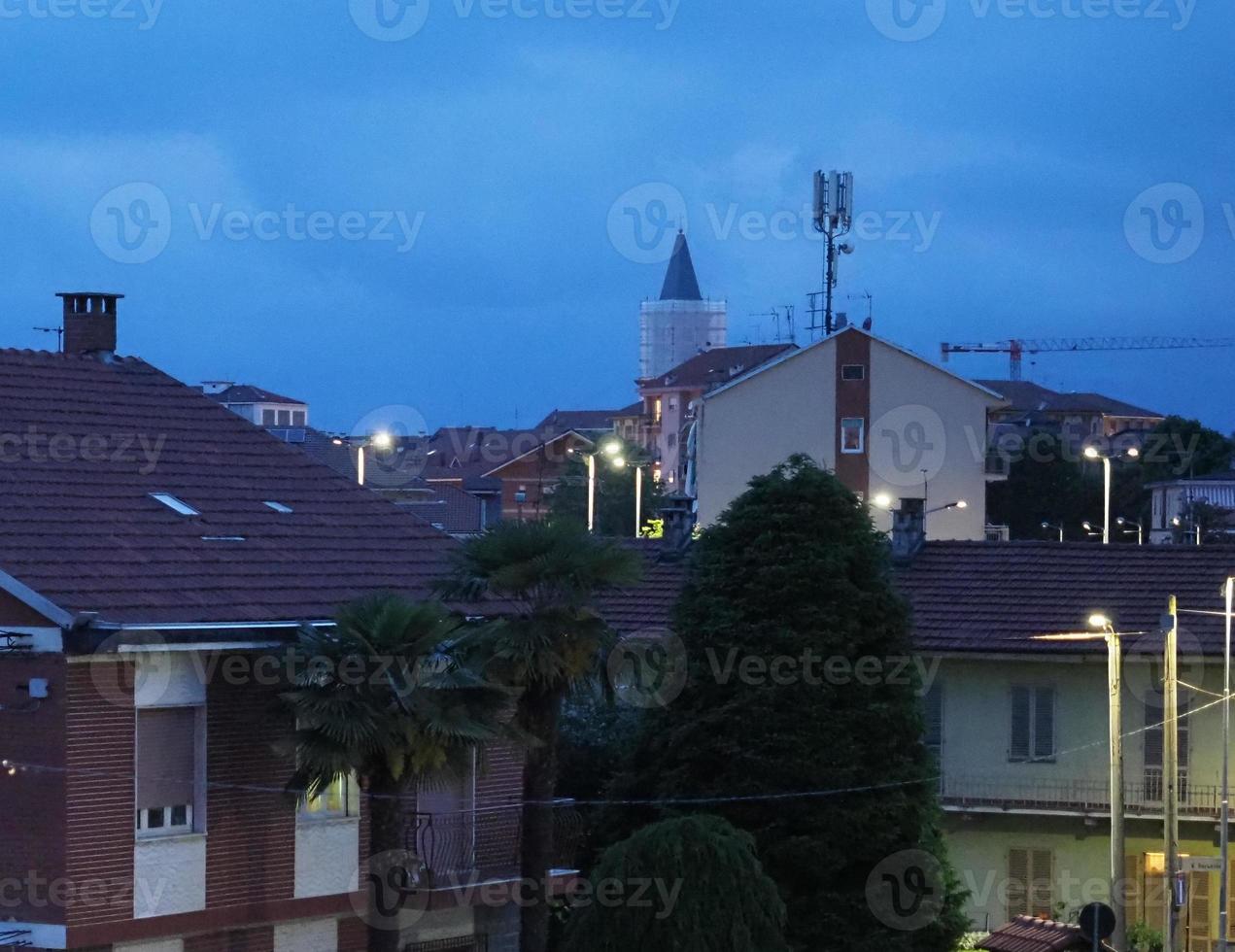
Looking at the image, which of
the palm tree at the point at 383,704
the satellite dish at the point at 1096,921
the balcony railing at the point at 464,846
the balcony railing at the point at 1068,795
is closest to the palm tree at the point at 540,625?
the palm tree at the point at 383,704

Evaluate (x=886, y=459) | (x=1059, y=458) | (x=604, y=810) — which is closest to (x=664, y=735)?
(x=604, y=810)

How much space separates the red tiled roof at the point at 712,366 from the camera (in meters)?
131

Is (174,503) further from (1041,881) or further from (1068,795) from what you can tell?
(1041,881)

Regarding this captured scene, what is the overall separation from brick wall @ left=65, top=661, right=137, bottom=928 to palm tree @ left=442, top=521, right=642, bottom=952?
12.1 ft

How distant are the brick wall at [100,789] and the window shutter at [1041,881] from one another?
20.2 m

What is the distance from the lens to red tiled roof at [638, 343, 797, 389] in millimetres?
130750

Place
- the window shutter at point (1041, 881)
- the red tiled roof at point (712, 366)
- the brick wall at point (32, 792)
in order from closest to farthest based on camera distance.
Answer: the brick wall at point (32, 792)
the window shutter at point (1041, 881)
the red tiled roof at point (712, 366)

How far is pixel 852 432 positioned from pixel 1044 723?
41300mm

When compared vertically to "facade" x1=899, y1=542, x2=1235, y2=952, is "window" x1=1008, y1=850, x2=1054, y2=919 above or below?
below

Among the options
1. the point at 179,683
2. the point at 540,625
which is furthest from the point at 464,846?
the point at 179,683

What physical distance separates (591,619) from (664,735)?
674cm

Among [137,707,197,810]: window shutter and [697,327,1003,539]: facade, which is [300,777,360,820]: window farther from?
[697,327,1003,539]: facade

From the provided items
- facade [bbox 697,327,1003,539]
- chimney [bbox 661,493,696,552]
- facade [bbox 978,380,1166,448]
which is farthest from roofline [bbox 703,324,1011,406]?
facade [bbox 978,380,1166,448]

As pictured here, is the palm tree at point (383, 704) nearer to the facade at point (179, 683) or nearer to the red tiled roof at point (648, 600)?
the facade at point (179, 683)
